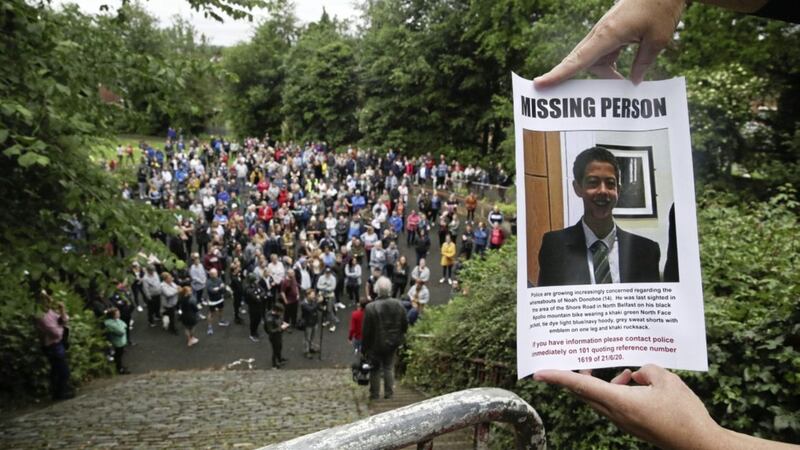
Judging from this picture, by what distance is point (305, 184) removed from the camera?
3259cm

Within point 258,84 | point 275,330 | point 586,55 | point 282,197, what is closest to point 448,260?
point 275,330

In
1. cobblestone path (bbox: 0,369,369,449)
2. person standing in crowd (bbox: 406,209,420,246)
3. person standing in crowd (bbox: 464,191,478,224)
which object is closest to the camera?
cobblestone path (bbox: 0,369,369,449)

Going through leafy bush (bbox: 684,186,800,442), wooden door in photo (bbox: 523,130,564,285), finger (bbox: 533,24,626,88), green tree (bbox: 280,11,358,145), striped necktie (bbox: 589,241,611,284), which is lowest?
leafy bush (bbox: 684,186,800,442)

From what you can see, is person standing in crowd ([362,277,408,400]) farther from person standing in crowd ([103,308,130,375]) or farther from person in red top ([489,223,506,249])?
person in red top ([489,223,506,249])

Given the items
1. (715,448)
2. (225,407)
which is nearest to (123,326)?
(225,407)

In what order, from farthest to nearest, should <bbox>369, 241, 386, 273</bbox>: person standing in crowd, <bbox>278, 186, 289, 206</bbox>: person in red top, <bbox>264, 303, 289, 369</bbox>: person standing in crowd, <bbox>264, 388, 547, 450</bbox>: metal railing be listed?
<bbox>278, 186, 289, 206</bbox>: person in red top → <bbox>369, 241, 386, 273</bbox>: person standing in crowd → <bbox>264, 303, 289, 369</bbox>: person standing in crowd → <bbox>264, 388, 547, 450</bbox>: metal railing

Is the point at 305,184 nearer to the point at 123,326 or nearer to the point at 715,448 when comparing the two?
the point at 123,326

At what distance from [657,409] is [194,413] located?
8425 mm

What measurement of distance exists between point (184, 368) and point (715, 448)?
13.3 metres

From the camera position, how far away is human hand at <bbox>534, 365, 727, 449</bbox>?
4.24ft

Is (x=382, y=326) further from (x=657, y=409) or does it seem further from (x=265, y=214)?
(x=265, y=214)

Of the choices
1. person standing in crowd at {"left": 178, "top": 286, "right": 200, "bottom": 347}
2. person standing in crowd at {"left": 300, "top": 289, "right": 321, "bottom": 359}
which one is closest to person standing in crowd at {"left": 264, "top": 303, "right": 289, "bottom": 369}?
person standing in crowd at {"left": 300, "top": 289, "right": 321, "bottom": 359}

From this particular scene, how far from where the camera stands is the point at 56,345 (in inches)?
412

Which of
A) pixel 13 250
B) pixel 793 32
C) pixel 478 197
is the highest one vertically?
pixel 793 32
